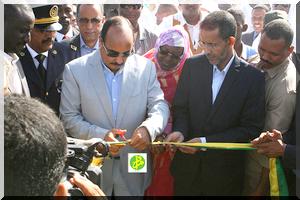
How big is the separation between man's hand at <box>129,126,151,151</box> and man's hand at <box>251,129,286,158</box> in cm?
76

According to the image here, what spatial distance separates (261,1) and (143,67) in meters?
4.48

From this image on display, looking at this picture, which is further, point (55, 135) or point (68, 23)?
point (68, 23)

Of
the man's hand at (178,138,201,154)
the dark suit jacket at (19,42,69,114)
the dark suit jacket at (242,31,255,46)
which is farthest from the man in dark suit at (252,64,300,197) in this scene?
the dark suit jacket at (242,31,255,46)

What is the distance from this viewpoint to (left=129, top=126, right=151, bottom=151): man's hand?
372cm

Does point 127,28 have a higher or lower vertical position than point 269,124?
higher

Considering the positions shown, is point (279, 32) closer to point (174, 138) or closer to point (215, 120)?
point (215, 120)

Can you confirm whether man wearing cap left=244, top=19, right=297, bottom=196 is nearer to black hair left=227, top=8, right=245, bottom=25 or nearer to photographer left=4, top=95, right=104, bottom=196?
black hair left=227, top=8, right=245, bottom=25

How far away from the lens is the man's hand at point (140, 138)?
12.2 feet

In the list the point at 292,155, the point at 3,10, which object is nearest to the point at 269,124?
the point at 292,155

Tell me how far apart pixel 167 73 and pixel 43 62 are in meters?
1.03

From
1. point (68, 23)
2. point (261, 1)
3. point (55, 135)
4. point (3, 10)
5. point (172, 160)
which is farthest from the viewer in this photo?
point (261, 1)

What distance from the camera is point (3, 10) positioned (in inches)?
139

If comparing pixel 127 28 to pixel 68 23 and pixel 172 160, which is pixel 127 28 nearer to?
pixel 172 160

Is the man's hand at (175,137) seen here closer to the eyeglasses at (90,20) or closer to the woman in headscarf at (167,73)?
the woman in headscarf at (167,73)
